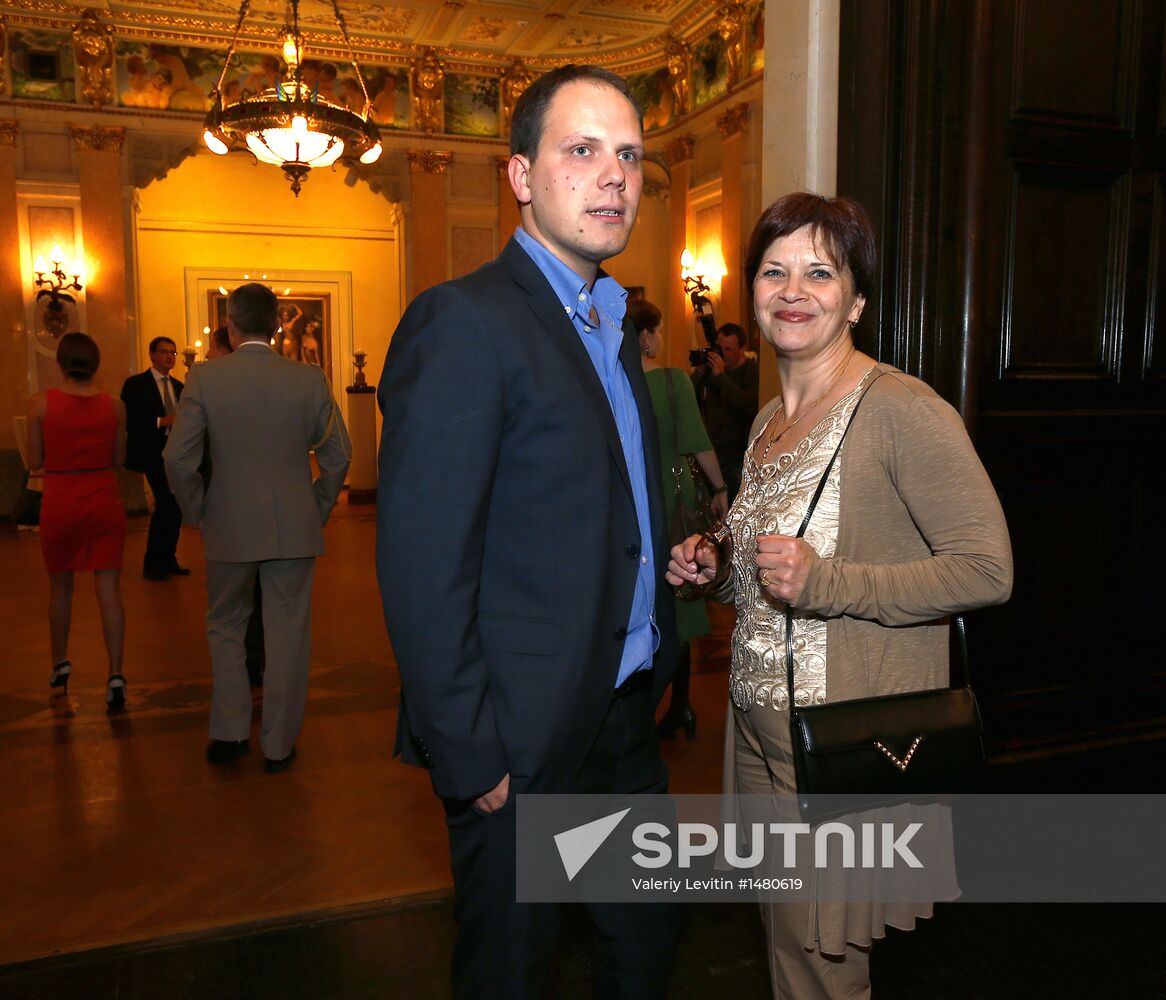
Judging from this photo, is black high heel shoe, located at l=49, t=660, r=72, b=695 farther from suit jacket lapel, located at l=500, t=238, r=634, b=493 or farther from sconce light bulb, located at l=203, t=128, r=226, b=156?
sconce light bulb, located at l=203, t=128, r=226, b=156

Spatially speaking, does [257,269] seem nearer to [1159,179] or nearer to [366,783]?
[366,783]

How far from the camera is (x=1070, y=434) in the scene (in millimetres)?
2975

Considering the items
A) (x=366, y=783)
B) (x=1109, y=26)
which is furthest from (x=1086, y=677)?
(x=366, y=783)

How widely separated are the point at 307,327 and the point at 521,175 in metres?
15.4

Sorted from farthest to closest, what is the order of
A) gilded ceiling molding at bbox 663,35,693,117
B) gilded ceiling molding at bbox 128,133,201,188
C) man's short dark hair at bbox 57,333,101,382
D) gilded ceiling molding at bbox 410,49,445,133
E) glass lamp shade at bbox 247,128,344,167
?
1. gilded ceiling molding at bbox 410,49,445,133
2. gilded ceiling molding at bbox 663,35,693,117
3. gilded ceiling molding at bbox 128,133,201,188
4. glass lamp shade at bbox 247,128,344,167
5. man's short dark hair at bbox 57,333,101,382

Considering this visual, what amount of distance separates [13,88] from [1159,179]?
13.7m

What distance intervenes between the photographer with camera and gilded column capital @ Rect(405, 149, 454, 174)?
320 inches

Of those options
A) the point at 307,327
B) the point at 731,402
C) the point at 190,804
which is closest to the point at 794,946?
the point at 190,804

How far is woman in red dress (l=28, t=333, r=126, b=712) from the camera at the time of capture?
4699 mm

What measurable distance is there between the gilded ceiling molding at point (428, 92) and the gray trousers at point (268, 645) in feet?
37.3

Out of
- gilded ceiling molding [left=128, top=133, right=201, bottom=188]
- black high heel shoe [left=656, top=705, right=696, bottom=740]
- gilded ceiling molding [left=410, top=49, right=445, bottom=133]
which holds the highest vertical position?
gilded ceiling molding [left=410, top=49, right=445, bottom=133]

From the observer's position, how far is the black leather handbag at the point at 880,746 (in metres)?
1.64

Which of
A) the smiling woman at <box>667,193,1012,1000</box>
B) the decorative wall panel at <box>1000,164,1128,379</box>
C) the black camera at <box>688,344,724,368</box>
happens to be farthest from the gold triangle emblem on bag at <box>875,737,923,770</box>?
the black camera at <box>688,344,724,368</box>

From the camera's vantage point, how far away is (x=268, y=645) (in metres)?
4.02
